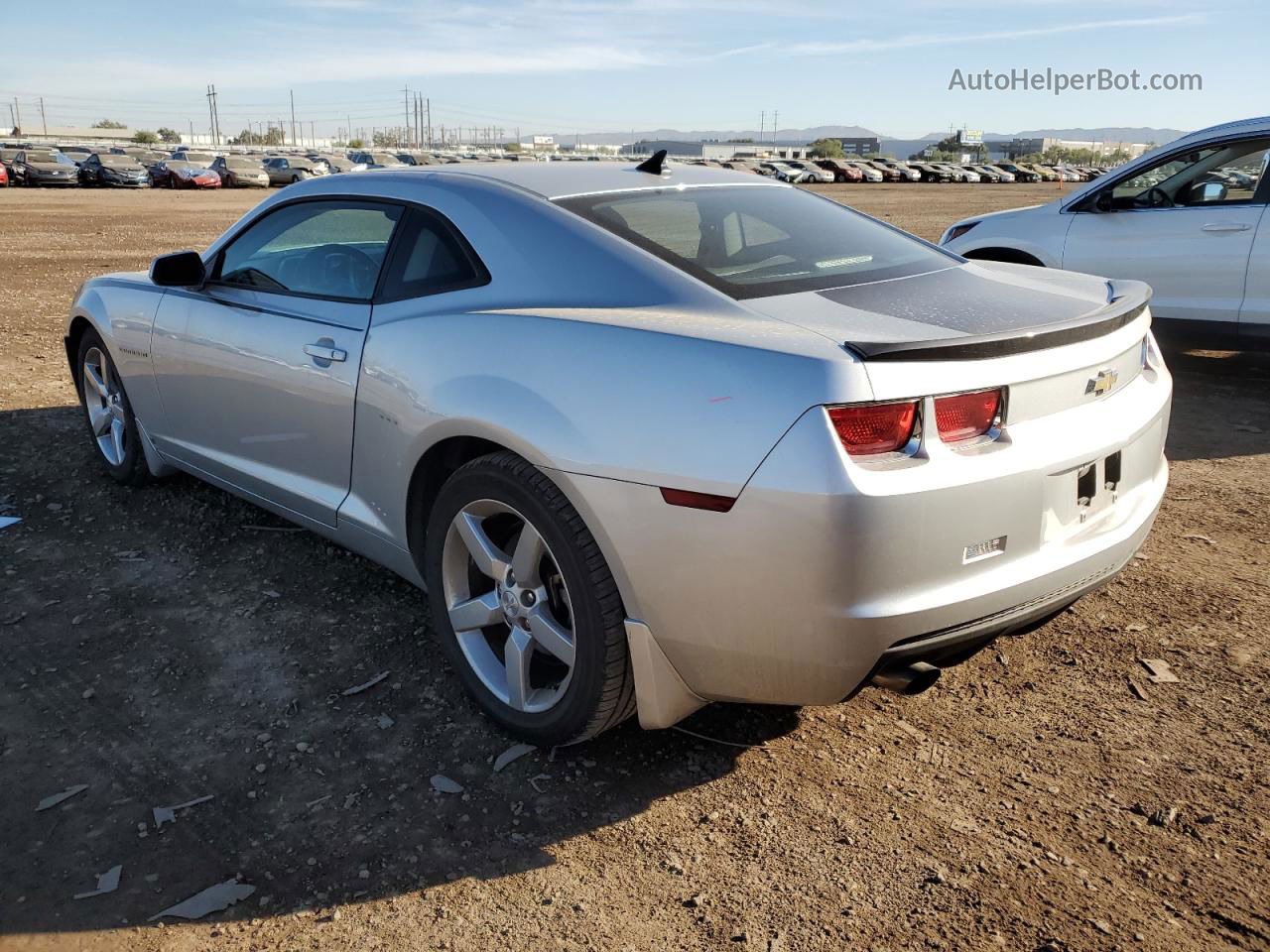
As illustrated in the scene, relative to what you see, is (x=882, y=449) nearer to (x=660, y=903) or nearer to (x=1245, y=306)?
(x=660, y=903)

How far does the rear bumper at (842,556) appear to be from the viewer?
2.29 m

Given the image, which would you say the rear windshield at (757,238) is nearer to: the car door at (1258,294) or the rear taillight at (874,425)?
the rear taillight at (874,425)

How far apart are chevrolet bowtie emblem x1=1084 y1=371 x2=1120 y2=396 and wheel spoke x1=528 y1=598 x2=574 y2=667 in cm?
150

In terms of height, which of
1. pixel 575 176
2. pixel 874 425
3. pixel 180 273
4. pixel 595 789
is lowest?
pixel 595 789

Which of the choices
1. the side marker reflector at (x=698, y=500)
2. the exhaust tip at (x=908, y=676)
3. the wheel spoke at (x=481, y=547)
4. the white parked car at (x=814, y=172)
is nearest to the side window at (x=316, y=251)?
the wheel spoke at (x=481, y=547)

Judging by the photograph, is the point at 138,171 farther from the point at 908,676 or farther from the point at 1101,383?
the point at 908,676

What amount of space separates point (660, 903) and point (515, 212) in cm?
199

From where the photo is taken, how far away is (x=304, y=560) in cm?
435

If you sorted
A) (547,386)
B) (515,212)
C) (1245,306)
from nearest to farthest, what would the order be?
(547,386) → (515,212) → (1245,306)

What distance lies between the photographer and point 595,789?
2846 mm

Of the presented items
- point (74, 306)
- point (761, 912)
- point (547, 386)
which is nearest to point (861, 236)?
point (547, 386)

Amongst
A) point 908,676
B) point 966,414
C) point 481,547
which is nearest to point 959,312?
point 966,414

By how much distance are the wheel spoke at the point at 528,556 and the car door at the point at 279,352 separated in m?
0.89

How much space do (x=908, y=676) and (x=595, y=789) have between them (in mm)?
912
